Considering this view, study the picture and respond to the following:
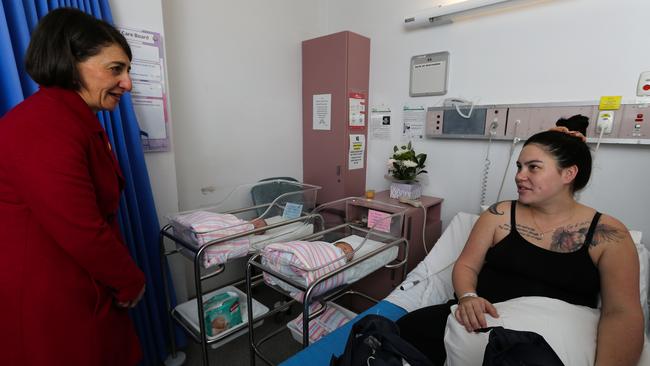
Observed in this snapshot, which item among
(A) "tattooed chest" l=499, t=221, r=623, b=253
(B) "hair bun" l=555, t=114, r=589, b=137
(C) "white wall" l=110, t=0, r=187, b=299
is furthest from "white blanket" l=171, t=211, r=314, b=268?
(B) "hair bun" l=555, t=114, r=589, b=137

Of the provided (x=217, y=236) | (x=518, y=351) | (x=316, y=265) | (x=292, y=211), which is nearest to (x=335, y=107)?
(x=292, y=211)

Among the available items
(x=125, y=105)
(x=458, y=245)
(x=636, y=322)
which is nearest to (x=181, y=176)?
(x=125, y=105)

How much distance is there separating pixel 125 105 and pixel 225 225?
0.76m

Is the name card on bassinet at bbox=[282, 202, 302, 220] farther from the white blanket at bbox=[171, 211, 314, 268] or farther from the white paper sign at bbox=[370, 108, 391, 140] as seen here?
the white paper sign at bbox=[370, 108, 391, 140]

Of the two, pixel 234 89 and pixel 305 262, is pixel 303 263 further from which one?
pixel 234 89

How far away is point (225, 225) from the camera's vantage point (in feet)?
5.10

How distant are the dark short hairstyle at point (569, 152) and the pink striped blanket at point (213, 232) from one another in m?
1.35

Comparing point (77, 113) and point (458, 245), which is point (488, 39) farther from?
point (77, 113)

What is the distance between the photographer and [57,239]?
88 centimetres

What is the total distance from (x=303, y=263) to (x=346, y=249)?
35 cm

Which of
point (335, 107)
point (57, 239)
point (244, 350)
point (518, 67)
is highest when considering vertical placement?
point (518, 67)

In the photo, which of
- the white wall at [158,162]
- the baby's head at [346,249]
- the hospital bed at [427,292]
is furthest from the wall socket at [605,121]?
the white wall at [158,162]

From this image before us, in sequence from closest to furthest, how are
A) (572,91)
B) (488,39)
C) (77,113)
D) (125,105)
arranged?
(77,113)
(125,105)
(572,91)
(488,39)

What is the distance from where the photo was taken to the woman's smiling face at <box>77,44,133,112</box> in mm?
967
